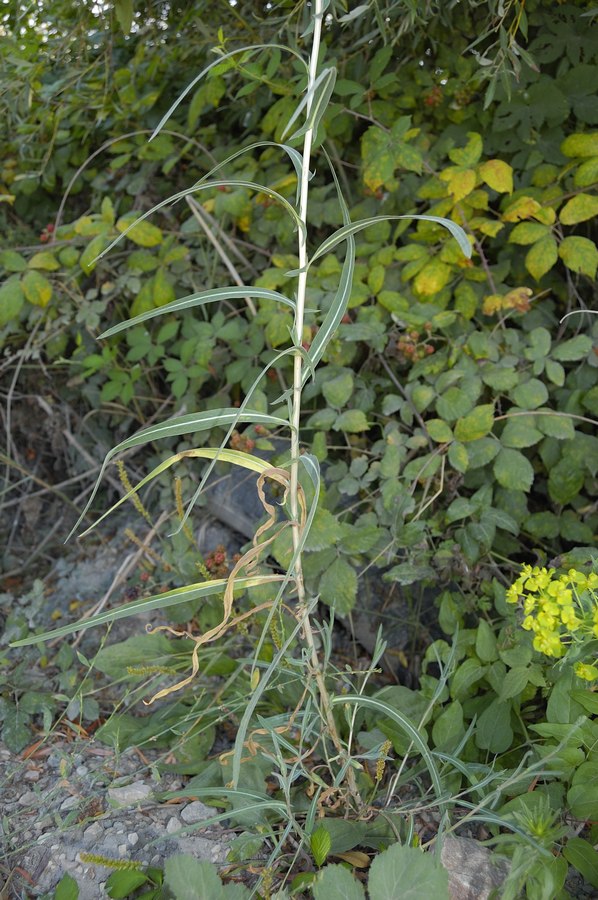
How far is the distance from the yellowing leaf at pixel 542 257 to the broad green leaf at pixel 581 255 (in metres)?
0.03

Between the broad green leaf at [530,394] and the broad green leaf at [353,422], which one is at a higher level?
the broad green leaf at [353,422]

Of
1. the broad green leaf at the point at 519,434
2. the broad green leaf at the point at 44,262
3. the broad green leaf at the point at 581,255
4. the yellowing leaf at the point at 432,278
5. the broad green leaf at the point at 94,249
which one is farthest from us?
the broad green leaf at the point at 44,262

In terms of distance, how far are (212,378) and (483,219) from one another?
0.87 m

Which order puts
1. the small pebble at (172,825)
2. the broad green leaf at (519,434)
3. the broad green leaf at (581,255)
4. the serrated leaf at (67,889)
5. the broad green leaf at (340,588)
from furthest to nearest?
the broad green leaf at (581,255)
the broad green leaf at (519,434)
the broad green leaf at (340,588)
the small pebble at (172,825)
the serrated leaf at (67,889)

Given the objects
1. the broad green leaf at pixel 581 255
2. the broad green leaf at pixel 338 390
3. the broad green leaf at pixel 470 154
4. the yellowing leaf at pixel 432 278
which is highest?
the broad green leaf at pixel 470 154

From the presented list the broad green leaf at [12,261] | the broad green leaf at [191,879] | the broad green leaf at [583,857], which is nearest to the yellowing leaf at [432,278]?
the broad green leaf at [12,261]

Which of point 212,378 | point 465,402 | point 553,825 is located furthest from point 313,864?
point 212,378

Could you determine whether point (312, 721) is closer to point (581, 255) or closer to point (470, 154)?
point (581, 255)

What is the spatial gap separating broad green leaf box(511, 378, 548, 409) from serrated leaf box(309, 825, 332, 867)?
3.01 feet

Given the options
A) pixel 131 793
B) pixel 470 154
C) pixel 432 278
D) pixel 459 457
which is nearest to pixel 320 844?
pixel 131 793

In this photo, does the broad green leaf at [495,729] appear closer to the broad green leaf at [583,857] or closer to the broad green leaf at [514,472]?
the broad green leaf at [583,857]

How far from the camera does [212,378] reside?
2127 millimetres

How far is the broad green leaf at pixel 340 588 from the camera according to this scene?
4.55 ft

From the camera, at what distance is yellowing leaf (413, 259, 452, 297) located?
172 cm
